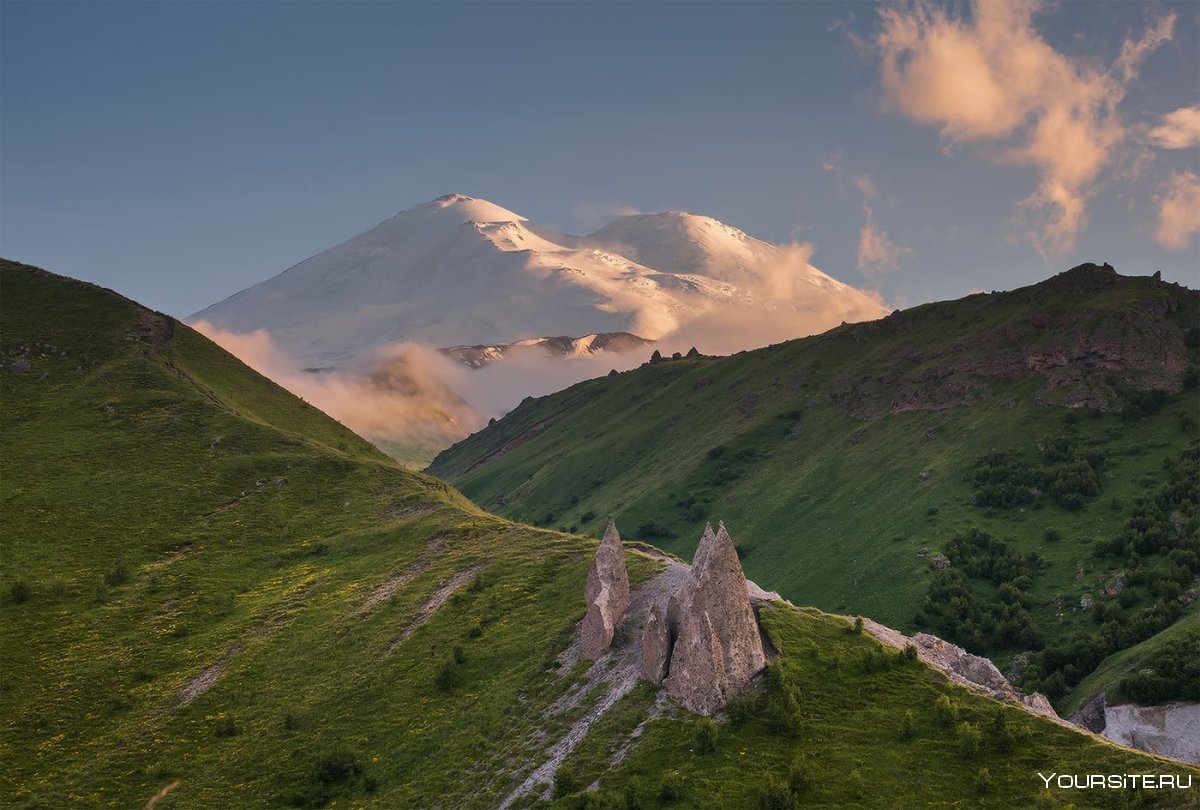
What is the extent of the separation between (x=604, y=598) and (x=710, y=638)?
11.6 metres

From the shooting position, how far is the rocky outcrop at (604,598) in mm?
55469

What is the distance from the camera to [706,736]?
44406 millimetres

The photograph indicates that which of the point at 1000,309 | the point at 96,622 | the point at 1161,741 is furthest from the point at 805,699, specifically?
the point at 1000,309

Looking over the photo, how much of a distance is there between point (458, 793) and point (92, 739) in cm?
3288

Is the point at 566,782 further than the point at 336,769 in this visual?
No

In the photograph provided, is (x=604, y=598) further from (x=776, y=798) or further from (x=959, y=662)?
(x=959, y=662)

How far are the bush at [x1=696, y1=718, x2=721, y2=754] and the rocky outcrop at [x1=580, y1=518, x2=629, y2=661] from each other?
1176cm

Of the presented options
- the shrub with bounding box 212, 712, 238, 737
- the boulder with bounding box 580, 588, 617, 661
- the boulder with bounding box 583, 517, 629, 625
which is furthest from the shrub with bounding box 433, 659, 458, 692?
the shrub with bounding box 212, 712, 238, 737

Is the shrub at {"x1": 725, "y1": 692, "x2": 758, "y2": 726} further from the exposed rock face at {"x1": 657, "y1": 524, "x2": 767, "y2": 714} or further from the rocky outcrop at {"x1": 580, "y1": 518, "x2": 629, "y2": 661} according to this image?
the rocky outcrop at {"x1": 580, "y1": 518, "x2": 629, "y2": 661}

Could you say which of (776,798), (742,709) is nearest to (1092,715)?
(742,709)

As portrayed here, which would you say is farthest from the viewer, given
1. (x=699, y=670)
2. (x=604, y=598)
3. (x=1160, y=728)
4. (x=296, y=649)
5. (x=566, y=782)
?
(x=296, y=649)

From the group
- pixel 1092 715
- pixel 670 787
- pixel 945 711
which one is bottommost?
pixel 1092 715

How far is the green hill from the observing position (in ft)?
339

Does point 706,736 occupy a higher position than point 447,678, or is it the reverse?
point 706,736
